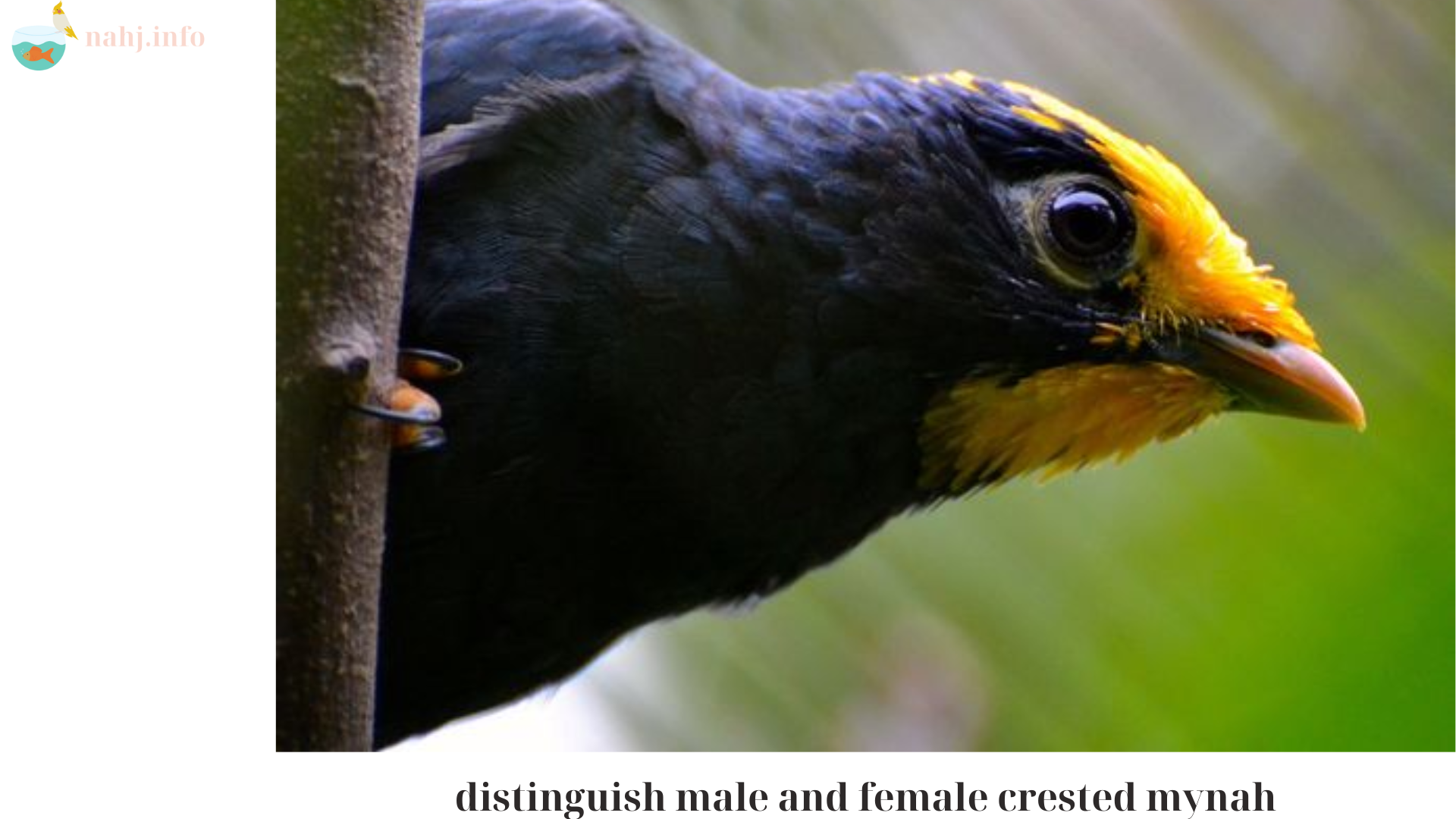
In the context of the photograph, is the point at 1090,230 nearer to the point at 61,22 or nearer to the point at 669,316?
the point at 669,316

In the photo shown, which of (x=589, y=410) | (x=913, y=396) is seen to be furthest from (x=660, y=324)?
(x=913, y=396)

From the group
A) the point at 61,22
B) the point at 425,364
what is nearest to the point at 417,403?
the point at 425,364

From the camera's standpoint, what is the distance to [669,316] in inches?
154

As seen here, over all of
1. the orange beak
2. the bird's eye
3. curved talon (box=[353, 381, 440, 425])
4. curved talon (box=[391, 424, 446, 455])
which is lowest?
Result: curved talon (box=[391, 424, 446, 455])

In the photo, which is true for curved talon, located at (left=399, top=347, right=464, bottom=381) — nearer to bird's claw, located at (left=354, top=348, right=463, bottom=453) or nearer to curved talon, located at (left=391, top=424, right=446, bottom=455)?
bird's claw, located at (left=354, top=348, right=463, bottom=453)

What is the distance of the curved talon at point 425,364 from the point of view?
12.4 ft

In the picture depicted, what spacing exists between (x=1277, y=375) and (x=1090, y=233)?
46cm

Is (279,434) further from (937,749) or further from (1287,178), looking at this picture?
(1287,178)

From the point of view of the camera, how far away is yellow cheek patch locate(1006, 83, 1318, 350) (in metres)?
4.09

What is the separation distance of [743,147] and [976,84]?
0.56 m

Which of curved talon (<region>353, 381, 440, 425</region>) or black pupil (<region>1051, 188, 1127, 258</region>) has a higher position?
black pupil (<region>1051, 188, 1127, 258</region>)

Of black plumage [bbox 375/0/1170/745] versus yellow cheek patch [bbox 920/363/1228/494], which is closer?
black plumage [bbox 375/0/1170/745]

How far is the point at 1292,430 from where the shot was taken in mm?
4594

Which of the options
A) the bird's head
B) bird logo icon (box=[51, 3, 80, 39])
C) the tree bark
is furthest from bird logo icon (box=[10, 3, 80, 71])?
the bird's head
